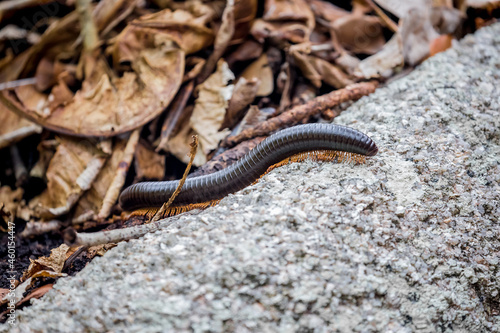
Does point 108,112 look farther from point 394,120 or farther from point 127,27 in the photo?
point 394,120

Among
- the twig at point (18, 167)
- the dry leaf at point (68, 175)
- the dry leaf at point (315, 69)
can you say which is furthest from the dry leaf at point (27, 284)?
the dry leaf at point (315, 69)

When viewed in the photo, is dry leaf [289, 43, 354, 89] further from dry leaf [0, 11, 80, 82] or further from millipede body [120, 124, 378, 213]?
dry leaf [0, 11, 80, 82]

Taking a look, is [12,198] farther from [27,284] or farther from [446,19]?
[446,19]

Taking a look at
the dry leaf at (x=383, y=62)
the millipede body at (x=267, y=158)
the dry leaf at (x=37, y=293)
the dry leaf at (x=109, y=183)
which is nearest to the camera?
the dry leaf at (x=37, y=293)

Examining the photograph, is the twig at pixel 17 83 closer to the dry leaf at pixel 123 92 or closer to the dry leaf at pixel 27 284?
the dry leaf at pixel 123 92

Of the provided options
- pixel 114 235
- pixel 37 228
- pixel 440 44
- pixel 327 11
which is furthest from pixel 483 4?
pixel 37 228
